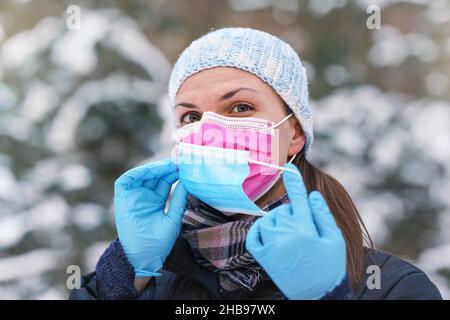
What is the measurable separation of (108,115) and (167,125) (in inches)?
15.6

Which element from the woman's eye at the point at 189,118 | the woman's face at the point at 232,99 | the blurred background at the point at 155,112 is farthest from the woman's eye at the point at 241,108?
the blurred background at the point at 155,112

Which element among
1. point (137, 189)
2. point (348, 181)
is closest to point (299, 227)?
point (137, 189)

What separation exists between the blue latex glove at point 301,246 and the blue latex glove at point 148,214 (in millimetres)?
382

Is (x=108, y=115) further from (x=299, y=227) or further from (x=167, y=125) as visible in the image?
(x=299, y=227)

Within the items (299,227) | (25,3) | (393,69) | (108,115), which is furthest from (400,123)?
(299,227)

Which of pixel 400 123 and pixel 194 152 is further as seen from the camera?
pixel 400 123

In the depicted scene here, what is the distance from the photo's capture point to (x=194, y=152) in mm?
1591

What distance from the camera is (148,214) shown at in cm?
161

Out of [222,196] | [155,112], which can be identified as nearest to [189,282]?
[222,196]

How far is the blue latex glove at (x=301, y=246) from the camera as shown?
1213 millimetres

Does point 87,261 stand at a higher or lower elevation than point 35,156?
lower

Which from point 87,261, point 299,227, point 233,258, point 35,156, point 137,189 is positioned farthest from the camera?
point 35,156

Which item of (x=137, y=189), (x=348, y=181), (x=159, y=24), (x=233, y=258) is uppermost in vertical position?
(x=159, y=24)
